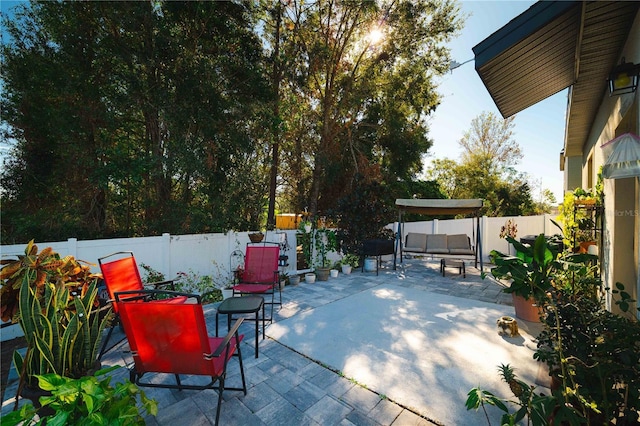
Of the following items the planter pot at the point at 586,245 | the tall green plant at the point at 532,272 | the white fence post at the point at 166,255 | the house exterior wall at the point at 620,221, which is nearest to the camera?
the tall green plant at the point at 532,272

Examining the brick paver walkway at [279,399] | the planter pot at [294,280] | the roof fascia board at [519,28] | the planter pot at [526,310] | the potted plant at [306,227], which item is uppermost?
the roof fascia board at [519,28]

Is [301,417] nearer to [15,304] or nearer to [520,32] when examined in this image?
[15,304]

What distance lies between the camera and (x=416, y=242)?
8359mm

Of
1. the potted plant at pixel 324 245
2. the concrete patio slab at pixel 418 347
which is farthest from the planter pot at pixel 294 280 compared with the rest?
the concrete patio slab at pixel 418 347

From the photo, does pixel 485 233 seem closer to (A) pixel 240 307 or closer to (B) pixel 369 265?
(B) pixel 369 265

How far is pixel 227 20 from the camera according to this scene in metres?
6.32

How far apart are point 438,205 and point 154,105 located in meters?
7.29

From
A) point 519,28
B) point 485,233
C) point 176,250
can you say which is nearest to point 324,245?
point 176,250

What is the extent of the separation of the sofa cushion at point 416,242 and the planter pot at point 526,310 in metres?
3.91

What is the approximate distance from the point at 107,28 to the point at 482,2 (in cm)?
704

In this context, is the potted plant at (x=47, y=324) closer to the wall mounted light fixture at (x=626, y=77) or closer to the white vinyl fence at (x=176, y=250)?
the white vinyl fence at (x=176, y=250)

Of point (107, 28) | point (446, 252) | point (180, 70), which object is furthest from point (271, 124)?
point (446, 252)

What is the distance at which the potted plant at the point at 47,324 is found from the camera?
1.89 meters

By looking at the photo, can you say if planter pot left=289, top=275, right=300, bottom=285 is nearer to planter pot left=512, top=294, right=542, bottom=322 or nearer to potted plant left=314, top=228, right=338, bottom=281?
potted plant left=314, top=228, right=338, bottom=281
